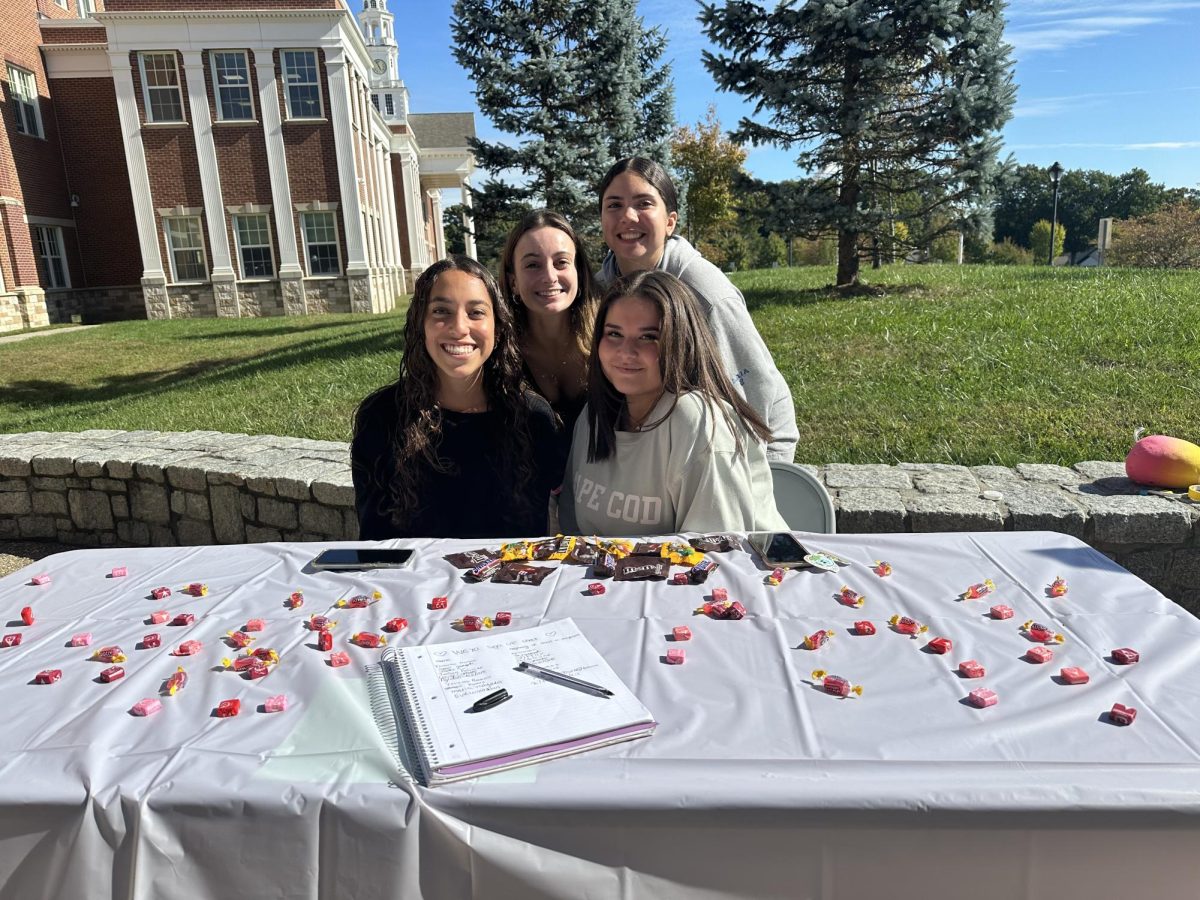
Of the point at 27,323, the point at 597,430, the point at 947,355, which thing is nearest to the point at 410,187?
the point at 27,323

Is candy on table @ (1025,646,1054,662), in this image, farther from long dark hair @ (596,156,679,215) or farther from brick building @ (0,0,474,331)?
brick building @ (0,0,474,331)

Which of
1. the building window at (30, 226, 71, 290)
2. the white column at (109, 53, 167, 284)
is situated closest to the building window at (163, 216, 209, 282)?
the white column at (109, 53, 167, 284)

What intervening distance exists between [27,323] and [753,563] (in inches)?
879

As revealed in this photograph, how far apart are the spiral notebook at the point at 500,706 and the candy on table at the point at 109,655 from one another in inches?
21.0

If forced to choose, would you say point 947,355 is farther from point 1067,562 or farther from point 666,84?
point 666,84

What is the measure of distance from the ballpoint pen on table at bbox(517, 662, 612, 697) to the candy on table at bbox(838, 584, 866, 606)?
0.66m

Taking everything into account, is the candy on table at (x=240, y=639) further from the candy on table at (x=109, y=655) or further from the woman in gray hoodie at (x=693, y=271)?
the woman in gray hoodie at (x=693, y=271)

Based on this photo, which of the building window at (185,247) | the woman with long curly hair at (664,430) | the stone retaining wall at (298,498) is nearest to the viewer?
the woman with long curly hair at (664,430)

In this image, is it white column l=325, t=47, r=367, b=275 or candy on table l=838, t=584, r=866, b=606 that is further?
white column l=325, t=47, r=367, b=275

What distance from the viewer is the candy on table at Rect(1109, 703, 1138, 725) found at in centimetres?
125

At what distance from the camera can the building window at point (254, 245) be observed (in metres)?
20.9

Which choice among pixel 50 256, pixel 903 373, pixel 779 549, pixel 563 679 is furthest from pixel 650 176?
pixel 50 256

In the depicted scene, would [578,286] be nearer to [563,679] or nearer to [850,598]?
[850,598]

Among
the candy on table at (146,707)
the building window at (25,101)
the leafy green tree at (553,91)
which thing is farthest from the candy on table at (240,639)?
the building window at (25,101)
